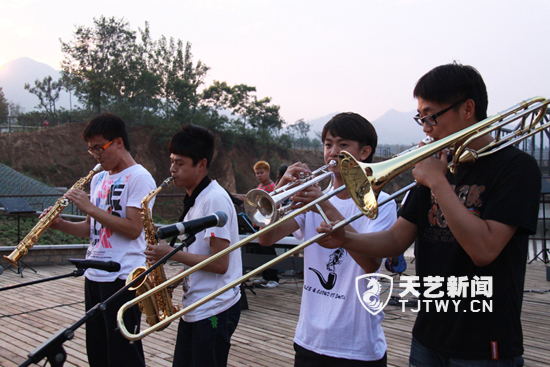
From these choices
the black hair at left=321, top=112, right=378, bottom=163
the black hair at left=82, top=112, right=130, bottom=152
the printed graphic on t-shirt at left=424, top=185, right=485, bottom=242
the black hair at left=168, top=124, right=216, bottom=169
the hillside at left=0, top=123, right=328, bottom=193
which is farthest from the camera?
the hillside at left=0, top=123, right=328, bottom=193

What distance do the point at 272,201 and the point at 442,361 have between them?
975mm

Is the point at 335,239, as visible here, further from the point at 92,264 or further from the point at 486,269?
the point at 92,264

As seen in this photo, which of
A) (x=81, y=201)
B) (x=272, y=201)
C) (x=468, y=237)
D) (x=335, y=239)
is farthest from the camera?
(x=81, y=201)

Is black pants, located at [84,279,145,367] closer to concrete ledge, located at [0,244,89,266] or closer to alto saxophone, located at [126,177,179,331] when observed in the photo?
alto saxophone, located at [126,177,179,331]

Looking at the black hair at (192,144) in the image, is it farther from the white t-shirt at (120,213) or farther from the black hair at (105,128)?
the black hair at (105,128)

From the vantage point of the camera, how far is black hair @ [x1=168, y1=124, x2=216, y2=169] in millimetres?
2750

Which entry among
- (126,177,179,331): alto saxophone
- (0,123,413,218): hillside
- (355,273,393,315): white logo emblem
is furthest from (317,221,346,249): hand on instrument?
(0,123,413,218): hillside

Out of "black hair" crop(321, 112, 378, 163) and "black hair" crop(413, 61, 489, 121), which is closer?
"black hair" crop(413, 61, 489, 121)

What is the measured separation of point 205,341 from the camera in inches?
94.7

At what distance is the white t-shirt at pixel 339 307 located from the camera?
6.55ft

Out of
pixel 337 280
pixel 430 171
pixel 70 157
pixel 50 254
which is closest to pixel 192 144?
pixel 337 280

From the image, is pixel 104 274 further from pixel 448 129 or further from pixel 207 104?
pixel 207 104

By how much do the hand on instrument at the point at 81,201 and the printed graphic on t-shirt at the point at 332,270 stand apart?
1631 millimetres

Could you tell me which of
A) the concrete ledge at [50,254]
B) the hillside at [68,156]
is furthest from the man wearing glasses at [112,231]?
the hillside at [68,156]
